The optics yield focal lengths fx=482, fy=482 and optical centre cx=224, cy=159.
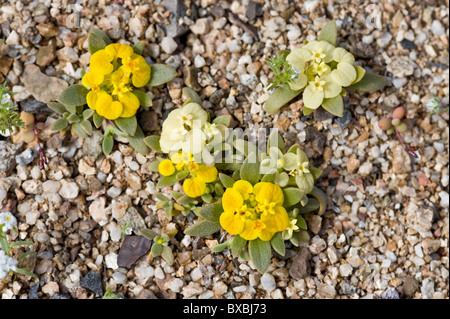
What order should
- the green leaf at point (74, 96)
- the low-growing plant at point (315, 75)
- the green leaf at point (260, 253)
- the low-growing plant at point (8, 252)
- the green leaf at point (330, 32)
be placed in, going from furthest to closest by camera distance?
the green leaf at point (330, 32) → the low-growing plant at point (315, 75) → the green leaf at point (74, 96) → the green leaf at point (260, 253) → the low-growing plant at point (8, 252)

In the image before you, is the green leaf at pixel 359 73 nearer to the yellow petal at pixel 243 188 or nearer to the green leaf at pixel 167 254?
the yellow petal at pixel 243 188

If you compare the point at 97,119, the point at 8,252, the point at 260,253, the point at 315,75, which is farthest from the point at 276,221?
the point at 8,252

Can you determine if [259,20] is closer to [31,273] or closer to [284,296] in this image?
[284,296]

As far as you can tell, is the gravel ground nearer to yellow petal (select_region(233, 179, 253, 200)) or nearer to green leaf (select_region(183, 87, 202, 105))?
green leaf (select_region(183, 87, 202, 105))

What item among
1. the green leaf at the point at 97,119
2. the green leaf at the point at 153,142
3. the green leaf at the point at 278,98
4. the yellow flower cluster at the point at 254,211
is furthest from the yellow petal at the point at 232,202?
the green leaf at the point at 97,119

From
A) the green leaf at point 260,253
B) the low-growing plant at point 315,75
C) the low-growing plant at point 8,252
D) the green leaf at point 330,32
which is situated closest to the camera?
the low-growing plant at point 8,252

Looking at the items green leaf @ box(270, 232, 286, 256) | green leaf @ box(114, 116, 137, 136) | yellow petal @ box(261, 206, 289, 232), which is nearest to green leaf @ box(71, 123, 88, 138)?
green leaf @ box(114, 116, 137, 136)

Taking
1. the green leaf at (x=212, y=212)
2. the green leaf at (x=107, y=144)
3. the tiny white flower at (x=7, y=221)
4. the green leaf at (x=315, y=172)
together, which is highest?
the green leaf at (x=107, y=144)

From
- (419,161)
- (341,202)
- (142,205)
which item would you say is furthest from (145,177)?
(419,161)
